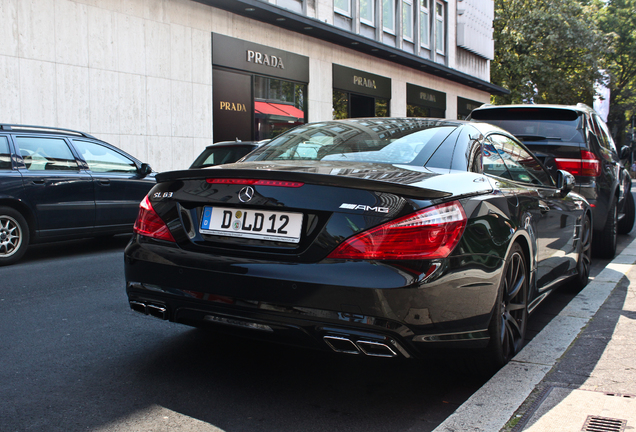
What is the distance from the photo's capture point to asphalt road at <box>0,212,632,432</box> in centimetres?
292

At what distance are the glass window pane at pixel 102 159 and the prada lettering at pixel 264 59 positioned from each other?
8673 millimetres

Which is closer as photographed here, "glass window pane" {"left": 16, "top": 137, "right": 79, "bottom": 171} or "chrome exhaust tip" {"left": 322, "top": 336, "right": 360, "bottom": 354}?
"chrome exhaust tip" {"left": 322, "top": 336, "right": 360, "bottom": 354}

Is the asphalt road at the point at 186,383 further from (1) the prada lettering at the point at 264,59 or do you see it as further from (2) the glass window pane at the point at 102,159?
(1) the prada lettering at the point at 264,59

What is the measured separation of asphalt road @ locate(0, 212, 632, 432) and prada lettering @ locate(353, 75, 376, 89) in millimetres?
17914

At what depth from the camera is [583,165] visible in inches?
299

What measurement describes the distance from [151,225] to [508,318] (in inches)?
79.6

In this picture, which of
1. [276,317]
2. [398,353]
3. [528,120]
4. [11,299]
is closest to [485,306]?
[398,353]

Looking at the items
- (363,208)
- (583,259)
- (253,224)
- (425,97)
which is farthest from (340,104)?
(363,208)

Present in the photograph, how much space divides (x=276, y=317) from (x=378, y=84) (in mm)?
21307

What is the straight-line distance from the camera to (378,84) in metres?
23.5

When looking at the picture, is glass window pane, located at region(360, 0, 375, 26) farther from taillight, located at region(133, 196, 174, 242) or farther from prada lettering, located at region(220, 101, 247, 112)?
taillight, located at region(133, 196, 174, 242)

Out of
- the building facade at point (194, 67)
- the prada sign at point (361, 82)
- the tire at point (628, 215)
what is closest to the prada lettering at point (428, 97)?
the building facade at point (194, 67)

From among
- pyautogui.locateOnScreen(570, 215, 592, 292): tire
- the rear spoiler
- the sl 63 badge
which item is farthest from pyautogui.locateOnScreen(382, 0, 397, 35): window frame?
the rear spoiler

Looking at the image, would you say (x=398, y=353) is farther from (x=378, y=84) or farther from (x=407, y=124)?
(x=378, y=84)
